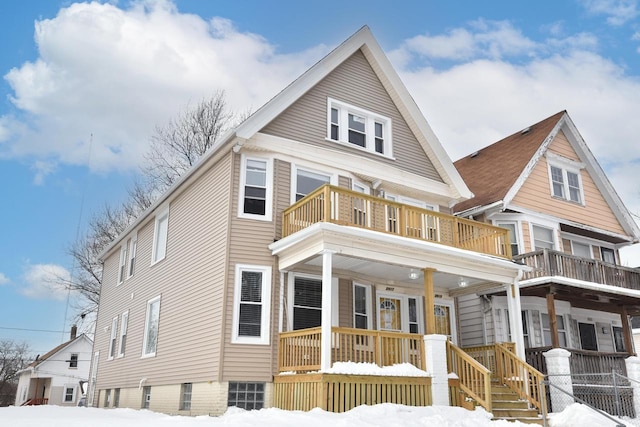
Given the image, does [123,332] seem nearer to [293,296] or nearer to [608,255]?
[293,296]

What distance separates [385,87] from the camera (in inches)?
723

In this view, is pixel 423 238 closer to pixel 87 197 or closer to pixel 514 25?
pixel 514 25

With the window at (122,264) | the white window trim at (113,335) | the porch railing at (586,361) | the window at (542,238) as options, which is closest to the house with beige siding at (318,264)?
the white window trim at (113,335)

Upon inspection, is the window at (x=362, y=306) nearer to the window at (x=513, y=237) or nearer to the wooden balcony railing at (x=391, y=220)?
the wooden balcony railing at (x=391, y=220)

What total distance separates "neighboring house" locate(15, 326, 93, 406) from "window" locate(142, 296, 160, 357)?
34.0 meters

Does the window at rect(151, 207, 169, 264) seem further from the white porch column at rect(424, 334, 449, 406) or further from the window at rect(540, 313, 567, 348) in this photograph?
the window at rect(540, 313, 567, 348)

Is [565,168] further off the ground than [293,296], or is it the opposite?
[565,168]

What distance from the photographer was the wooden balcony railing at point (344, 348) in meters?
12.5

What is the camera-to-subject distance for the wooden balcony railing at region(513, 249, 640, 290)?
17.5 m

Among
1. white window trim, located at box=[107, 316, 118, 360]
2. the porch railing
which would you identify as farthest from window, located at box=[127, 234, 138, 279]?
the porch railing

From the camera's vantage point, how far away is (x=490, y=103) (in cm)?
2689

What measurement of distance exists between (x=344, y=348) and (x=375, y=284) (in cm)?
354

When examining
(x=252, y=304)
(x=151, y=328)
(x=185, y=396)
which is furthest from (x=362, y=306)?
(x=151, y=328)

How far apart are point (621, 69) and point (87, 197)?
29891mm
